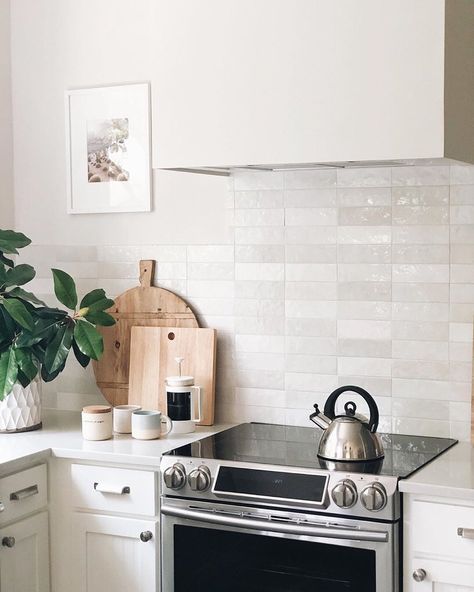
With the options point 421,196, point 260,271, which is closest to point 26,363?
point 260,271

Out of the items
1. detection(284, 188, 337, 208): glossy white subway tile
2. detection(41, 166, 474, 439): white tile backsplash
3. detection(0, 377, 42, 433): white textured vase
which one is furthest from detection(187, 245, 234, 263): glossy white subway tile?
detection(0, 377, 42, 433): white textured vase

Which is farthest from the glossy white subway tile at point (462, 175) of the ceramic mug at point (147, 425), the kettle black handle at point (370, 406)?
the ceramic mug at point (147, 425)

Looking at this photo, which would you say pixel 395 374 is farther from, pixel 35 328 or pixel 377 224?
pixel 35 328

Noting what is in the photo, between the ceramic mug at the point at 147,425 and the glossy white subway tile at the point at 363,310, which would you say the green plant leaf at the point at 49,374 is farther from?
the glossy white subway tile at the point at 363,310

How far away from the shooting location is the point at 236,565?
8.60ft

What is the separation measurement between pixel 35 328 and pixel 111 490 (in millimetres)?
616

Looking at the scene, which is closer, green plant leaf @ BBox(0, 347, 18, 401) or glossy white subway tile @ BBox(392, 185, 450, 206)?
glossy white subway tile @ BBox(392, 185, 450, 206)

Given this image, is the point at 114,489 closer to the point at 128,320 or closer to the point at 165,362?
the point at 165,362

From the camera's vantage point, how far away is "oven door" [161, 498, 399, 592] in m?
2.44

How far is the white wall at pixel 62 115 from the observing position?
3.29 metres

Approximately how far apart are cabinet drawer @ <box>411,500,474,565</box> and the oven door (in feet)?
0.20

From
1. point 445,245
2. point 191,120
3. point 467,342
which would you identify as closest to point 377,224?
point 445,245

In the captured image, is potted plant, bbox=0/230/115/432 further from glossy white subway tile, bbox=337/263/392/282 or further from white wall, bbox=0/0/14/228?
glossy white subway tile, bbox=337/263/392/282

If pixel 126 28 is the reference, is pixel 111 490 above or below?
below
